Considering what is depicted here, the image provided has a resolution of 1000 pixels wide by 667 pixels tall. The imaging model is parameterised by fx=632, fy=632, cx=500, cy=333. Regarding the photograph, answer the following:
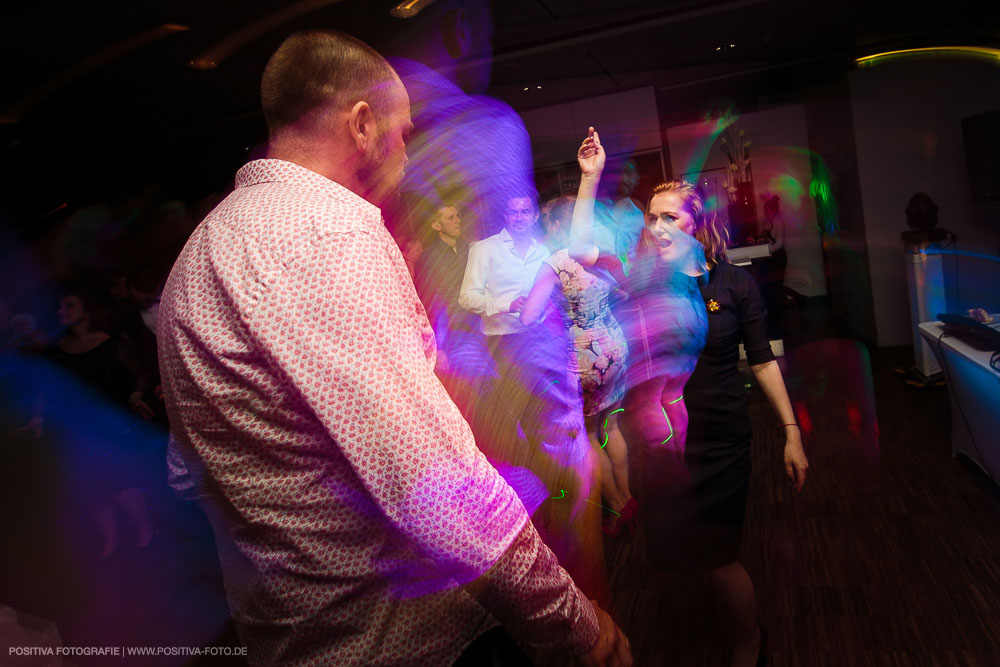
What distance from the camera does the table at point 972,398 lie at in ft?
7.93

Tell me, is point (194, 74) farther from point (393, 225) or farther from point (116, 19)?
point (393, 225)

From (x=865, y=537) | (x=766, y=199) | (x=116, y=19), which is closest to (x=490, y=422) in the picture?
(x=865, y=537)

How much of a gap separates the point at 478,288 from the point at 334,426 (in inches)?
96.0

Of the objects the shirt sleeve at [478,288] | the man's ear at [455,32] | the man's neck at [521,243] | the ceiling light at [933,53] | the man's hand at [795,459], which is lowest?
the man's hand at [795,459]

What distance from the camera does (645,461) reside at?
→ 1806 mm

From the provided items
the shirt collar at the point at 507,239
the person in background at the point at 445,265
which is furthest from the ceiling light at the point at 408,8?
the shirt collar at the point at 507,239

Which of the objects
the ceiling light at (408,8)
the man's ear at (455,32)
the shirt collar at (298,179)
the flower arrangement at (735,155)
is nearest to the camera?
the shirt collar at (298,179)

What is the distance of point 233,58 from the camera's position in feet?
13.2

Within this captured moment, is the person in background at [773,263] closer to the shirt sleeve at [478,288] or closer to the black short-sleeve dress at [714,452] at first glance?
the shirt sleeve at [478,288]

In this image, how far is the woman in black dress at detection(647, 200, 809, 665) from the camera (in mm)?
1737

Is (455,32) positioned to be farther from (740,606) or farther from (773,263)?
(773,263)

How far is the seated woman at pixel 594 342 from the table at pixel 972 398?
1362 millimetres

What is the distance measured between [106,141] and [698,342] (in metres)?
5.61

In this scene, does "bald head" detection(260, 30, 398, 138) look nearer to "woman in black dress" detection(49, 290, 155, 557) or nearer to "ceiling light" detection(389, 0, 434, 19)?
"woman in black dress" detection(49, 290, 155, 557)
